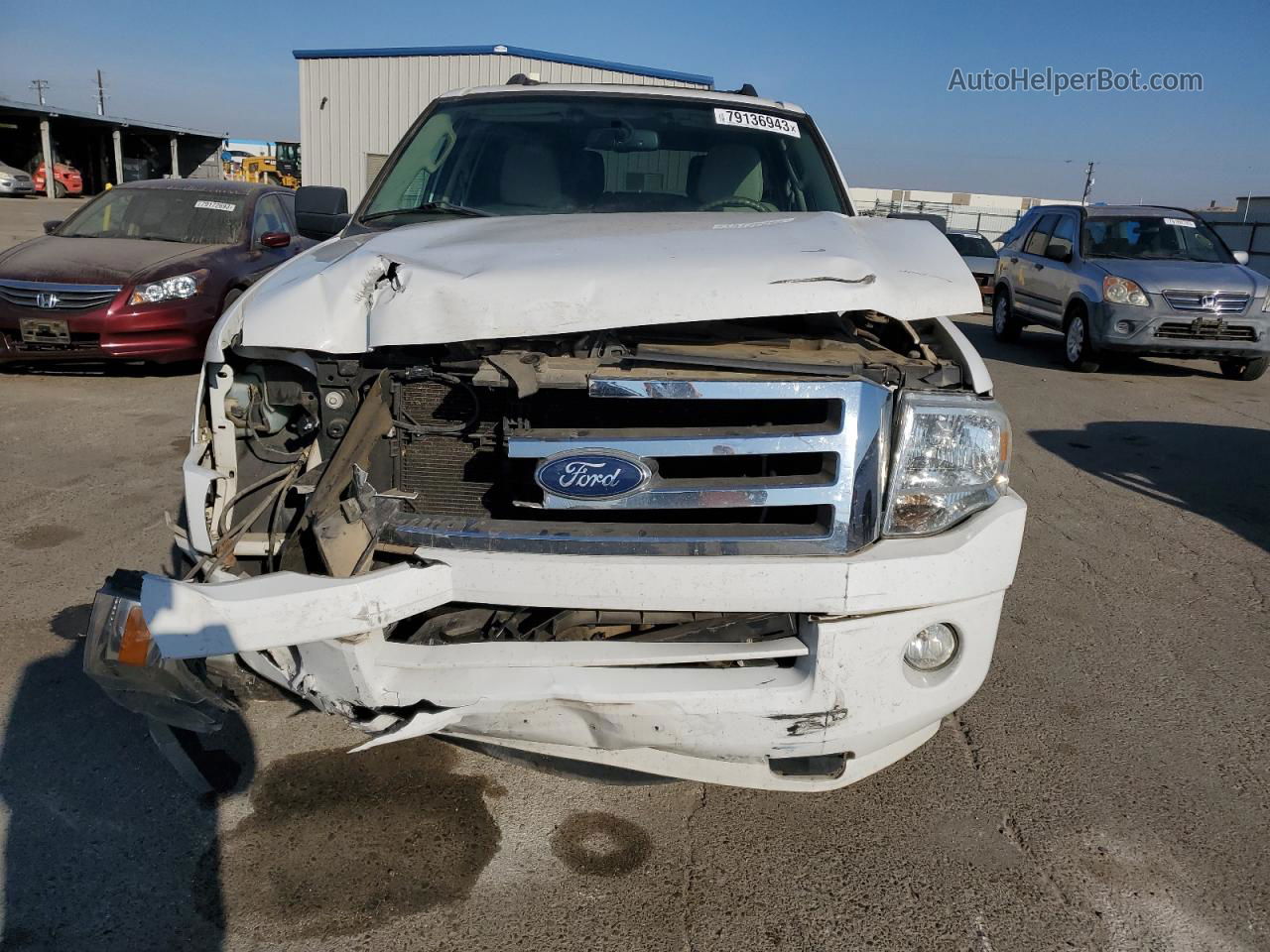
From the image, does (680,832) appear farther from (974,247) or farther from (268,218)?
(974,247)

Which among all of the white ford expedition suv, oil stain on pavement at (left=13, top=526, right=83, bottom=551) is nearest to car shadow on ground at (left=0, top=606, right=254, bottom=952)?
the white ford expedition suv

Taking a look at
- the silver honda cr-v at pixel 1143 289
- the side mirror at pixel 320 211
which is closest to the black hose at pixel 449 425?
the side mirror at pixel 320 211

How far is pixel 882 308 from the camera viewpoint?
2340 mm

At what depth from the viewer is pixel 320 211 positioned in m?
4.07

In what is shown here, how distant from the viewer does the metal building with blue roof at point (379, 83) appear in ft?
65.3

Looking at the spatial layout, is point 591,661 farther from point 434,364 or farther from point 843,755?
point 434,364

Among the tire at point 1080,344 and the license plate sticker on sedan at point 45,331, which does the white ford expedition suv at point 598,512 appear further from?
the tire at point 1080,344

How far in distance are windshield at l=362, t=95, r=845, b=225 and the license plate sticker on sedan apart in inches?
198

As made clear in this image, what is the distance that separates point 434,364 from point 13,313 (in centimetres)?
700

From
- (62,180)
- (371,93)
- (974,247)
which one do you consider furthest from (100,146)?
(974,247)

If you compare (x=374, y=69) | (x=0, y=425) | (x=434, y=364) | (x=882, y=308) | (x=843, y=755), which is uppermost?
(x=374, y=69)

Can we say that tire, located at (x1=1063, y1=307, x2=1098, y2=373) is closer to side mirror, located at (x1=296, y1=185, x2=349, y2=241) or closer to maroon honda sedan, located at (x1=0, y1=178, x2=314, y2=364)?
maroon honda sedan, located at (x1=0, y1=178, x2=314, y2=364)

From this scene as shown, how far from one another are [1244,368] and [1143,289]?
1.96 m

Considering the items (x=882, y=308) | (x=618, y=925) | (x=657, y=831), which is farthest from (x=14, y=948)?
(x=882, y=308)
